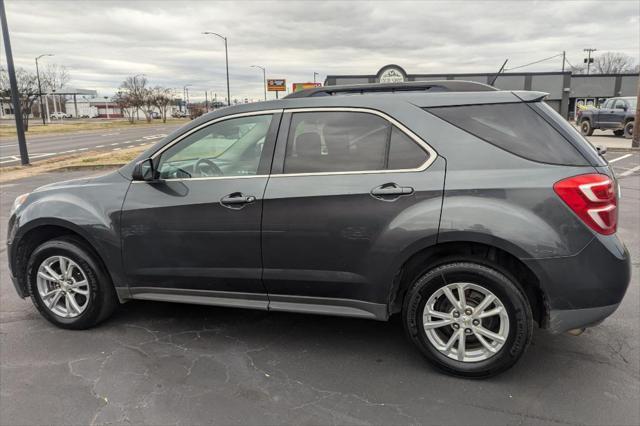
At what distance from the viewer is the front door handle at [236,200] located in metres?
3.32

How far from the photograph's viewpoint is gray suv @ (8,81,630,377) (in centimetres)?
288

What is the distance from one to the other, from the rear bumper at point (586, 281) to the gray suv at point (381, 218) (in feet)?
0.04

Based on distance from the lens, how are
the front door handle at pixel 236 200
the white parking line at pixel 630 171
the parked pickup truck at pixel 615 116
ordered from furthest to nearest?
the parked pickup truck at pixel 615 116 → the white parking line at pixel 630 171 → the front door handle at pixel 236 200

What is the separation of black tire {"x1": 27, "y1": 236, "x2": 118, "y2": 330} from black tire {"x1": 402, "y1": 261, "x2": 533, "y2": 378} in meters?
2.31

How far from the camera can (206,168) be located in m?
3.70

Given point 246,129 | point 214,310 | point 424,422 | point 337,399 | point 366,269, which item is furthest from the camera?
point 214,310

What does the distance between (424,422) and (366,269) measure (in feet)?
3.09

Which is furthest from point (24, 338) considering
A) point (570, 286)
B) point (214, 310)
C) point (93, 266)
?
point (570, 286)

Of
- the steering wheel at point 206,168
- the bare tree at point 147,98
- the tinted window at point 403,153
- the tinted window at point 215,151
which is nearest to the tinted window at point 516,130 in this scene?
the tinted window at point 403,153

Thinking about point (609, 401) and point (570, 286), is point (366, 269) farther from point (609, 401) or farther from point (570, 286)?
point (609, 401)

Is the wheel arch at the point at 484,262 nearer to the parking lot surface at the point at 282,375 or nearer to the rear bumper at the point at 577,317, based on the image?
the rear bumper at the point at 577,317

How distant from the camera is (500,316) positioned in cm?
302

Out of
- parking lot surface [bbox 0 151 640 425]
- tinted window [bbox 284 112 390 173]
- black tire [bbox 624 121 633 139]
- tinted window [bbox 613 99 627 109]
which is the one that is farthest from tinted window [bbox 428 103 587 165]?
black tire [bbox 624 121 633 139]

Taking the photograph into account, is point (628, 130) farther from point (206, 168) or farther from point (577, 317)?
point (206, 168)
